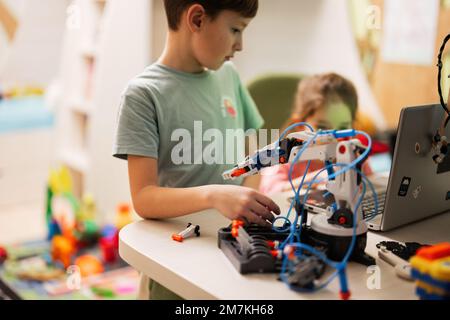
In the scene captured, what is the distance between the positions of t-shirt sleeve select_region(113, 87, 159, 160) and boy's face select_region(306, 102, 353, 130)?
515 millimetres

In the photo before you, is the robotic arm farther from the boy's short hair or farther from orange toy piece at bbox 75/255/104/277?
orange toy piece at bbox 75/255/104/277

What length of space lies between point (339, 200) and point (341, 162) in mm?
58

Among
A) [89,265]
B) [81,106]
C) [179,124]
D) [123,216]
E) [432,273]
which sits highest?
[179,124]

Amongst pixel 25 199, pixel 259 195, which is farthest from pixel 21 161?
pixel 259 195

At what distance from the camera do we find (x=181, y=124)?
1.12 meters

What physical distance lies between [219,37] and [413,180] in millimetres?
455

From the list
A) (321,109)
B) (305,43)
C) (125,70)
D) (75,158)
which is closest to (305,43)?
(305,43)

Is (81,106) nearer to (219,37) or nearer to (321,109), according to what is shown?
(321,109)

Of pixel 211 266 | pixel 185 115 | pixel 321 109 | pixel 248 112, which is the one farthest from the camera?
pixel 321 109

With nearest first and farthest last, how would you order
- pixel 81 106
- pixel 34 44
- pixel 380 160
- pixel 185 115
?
1. pixel 185 115
2. pixel 380 160
3. pixel 81 106
4. pixel 34 44

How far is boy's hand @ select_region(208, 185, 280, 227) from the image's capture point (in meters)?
0.87

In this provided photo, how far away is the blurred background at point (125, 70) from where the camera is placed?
245cm

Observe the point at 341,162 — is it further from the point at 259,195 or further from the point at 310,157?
the point at 259,195

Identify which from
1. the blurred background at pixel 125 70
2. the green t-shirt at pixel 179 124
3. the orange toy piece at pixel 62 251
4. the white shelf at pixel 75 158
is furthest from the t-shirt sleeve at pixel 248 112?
the white shelf at pixel 75 158
